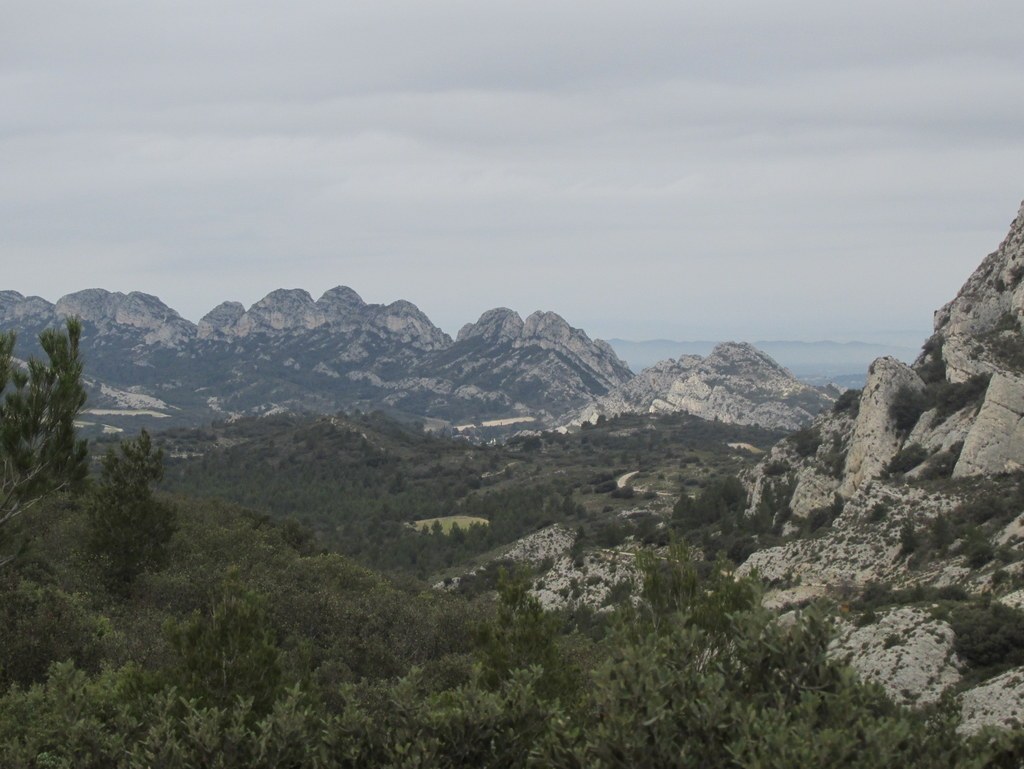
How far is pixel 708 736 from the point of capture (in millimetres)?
12297

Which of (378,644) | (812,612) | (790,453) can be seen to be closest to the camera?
(812,612)

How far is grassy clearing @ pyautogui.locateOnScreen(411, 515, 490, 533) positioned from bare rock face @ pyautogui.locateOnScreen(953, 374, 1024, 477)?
6726cm

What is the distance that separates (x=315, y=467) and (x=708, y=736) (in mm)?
152050

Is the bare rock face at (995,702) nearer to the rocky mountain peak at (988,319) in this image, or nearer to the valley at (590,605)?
Answer: the valley at (590,605)

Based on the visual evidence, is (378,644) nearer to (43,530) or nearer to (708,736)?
(708,736)

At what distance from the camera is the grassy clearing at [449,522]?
4542 inches

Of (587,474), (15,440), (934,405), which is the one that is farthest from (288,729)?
Answer: (587,474)

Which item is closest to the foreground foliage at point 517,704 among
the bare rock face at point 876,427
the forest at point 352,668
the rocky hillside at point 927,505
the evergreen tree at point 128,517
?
the forest at point 352,668

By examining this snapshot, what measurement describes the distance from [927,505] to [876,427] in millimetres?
13641

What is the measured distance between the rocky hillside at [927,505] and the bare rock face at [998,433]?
0.07 meters

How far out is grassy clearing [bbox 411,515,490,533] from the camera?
379ft

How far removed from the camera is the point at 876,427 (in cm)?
6419

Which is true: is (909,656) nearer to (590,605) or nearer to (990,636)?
(990,636)

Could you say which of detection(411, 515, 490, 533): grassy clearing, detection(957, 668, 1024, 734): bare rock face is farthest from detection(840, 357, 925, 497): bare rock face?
detection(411, 515, 490, 533): grassy clearing
